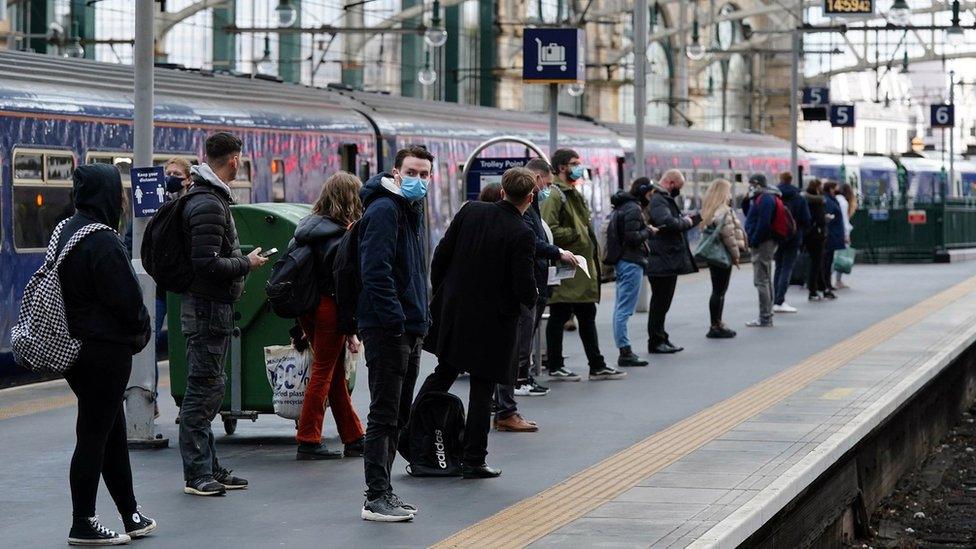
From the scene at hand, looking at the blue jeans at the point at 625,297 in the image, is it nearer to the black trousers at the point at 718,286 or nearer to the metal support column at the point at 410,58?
the black trousers at the point at 718,286

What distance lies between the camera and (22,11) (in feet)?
123

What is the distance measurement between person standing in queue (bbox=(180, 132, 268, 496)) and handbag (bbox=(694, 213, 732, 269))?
31.1ft

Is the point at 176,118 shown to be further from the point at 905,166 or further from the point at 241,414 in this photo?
the point at 905,166

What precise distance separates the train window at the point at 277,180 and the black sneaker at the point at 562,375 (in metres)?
5.74

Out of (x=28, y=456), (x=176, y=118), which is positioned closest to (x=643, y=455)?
(x=28, y=456)

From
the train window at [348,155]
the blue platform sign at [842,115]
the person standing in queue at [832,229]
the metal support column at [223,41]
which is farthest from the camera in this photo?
the metal support column at [223,41]

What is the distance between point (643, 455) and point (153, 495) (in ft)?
9.18

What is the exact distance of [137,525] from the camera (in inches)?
310

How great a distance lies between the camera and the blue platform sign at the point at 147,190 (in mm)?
10227

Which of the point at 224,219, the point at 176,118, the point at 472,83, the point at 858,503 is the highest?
the point at 472,83

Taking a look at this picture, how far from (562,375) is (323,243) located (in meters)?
4.97

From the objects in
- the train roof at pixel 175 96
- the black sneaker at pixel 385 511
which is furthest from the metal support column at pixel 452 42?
the black sneaker at pixel 385 511

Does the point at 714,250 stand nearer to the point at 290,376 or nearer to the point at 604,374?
the point at 604,374

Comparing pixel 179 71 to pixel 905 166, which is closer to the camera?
pixel 179 71
